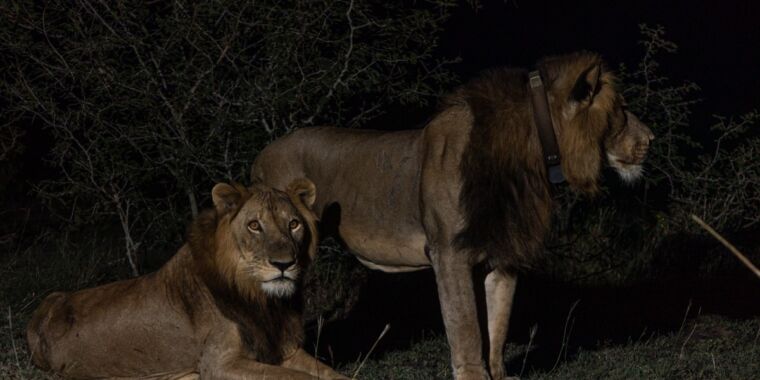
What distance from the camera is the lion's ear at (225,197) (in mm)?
4691

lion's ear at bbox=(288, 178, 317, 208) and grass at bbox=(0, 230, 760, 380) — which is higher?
lion's ear at bbox=(288, 178, 317, 208)

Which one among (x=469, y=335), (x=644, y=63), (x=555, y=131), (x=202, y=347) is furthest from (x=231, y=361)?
(x=644, y=63)

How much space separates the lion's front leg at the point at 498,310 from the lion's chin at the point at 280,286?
1090 mm

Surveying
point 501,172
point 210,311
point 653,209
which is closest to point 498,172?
point 501,172

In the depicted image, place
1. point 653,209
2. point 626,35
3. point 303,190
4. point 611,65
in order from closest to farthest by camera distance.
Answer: point 303,190 < point 653,209 < point 611,65 < point 626,35

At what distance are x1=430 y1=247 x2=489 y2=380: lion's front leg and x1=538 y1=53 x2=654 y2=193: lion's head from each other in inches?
22.9

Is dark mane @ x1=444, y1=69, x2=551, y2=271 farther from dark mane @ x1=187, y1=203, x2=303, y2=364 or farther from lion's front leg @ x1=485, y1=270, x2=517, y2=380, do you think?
dark mane @ x1=187, y1=203, x2=303, y2=364

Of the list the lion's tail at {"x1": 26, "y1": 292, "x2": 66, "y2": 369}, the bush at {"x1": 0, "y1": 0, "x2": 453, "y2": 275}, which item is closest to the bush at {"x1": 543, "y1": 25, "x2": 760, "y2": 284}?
the bush at {"x1": 0, "y1": 0, "x2": 453, "y2": 275}

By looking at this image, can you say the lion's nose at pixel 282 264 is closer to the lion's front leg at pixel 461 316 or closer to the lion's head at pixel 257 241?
the lion's head at pixel 257 241

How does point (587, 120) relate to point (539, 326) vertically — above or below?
above

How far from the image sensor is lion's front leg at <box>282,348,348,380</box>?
182 inches

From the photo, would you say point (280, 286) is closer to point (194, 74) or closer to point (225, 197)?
point (225, 197)

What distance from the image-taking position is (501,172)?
488 cm

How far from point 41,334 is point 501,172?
2.03 meters
